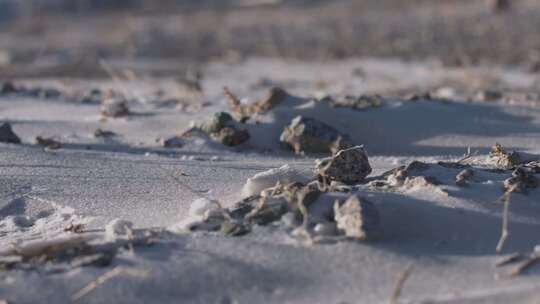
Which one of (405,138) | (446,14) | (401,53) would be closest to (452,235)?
(405,138)

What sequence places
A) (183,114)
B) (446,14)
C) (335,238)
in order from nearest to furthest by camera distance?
(335,238)
(183,114)
(446,14)

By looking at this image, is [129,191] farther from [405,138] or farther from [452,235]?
[405,138]

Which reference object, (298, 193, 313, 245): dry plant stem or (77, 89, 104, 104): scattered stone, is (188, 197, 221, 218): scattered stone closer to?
(298, 193, 313, 245): dry plant stem

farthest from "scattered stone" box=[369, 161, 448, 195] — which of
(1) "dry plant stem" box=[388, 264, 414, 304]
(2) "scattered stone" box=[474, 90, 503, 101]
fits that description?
(2) "scattered stone" box=[474, 90, 503, 101]

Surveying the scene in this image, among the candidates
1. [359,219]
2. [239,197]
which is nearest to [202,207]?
[239,197]

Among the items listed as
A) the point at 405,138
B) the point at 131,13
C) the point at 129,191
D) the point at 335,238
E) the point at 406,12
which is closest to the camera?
the point at 335,238

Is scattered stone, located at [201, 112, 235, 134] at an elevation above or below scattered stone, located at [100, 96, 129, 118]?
below

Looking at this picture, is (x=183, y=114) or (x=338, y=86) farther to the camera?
(x=338, y=86)
